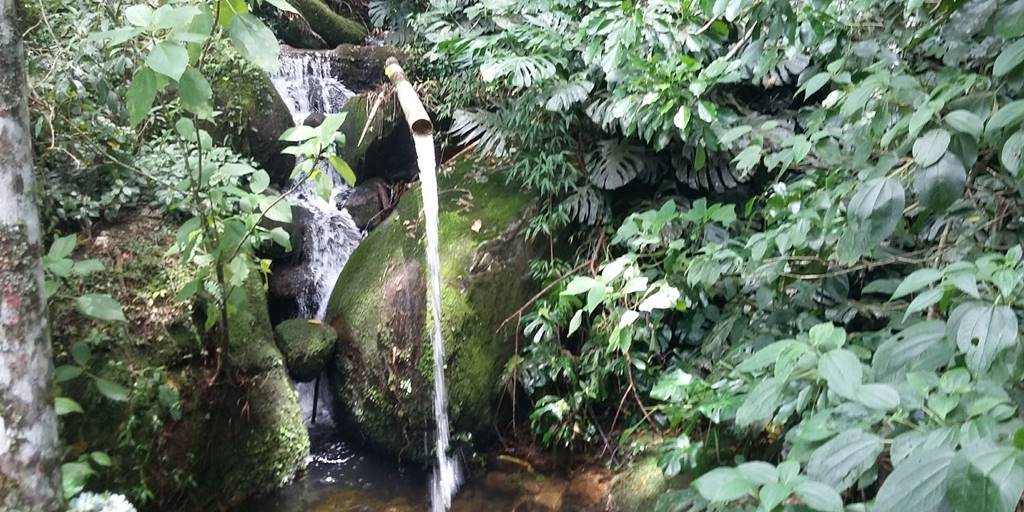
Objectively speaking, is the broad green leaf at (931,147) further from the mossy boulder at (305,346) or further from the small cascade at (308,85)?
the small cascade at (308,85)

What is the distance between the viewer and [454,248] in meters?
4.49

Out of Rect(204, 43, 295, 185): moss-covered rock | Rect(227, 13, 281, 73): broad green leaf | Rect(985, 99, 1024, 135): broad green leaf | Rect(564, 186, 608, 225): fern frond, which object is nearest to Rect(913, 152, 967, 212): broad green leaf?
Rect(985, 99, 1024, 135): broad green leaf

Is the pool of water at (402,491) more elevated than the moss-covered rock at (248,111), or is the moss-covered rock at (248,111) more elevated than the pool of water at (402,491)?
the moss-covered rock at (248,111)

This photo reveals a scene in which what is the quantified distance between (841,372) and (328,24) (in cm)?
734

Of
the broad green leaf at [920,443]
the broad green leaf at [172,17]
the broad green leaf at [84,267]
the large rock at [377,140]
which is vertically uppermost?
the broad green leaf at [172,17]

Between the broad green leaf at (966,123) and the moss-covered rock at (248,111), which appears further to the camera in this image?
the moss-covered rock at (248,111)

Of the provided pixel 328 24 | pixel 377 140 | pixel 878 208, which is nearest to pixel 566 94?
pixel 377 140

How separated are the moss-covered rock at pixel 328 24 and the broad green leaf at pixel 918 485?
7534 millimetres

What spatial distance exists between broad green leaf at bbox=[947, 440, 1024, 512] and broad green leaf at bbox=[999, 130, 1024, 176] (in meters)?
0.74

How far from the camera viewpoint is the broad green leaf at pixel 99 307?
2.50 meters

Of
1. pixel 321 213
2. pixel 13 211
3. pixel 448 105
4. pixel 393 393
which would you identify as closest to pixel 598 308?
pixel 393 393

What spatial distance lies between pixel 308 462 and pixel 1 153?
2.66 m

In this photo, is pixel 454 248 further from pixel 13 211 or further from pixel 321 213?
pixel 13 211

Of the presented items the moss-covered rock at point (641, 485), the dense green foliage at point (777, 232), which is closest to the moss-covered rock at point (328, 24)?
the dense green foliage at point (777, 232)
